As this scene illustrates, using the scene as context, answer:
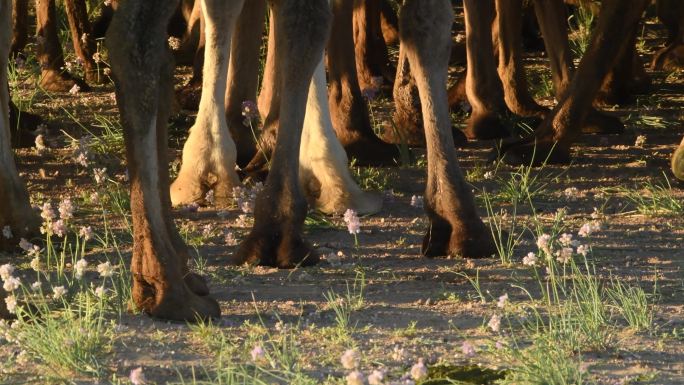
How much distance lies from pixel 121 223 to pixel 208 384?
3147 millimetres

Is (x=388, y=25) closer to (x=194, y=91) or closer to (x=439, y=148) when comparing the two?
(x=194, y=91)

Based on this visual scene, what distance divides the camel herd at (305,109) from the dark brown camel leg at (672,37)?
3.79 ft

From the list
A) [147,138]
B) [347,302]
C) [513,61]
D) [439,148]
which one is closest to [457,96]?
[513,61]

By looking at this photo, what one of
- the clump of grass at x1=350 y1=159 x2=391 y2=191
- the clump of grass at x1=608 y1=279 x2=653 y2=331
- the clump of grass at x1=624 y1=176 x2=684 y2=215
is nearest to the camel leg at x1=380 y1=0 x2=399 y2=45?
the clump of grass at x1=350 y1=159 x2=391 y2=191

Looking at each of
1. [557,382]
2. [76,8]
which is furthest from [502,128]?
[557,382]

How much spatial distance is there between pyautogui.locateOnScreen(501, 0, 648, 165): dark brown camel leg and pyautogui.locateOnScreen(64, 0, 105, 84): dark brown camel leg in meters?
4.27

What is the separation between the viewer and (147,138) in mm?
5562

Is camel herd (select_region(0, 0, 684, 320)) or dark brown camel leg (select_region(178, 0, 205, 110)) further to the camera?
dark brown camel leg (select_region(178, 0, 205, 110))

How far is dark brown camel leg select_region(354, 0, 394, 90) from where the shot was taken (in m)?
11.1

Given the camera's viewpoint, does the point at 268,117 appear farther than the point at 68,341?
Yes

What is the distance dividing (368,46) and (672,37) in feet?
10.5

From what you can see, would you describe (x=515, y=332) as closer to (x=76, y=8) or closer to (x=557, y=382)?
(x=557, y=382)

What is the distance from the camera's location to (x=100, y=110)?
36.3 feet

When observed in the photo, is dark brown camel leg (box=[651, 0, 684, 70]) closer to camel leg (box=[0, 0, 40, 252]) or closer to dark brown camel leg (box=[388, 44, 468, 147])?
dark brown camel leg (box=[388, 44, 468, 147])
